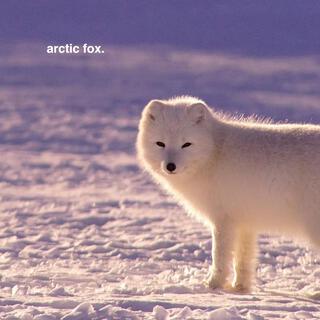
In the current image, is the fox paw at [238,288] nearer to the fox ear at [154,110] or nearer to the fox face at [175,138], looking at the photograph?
the fox face at [175,138]

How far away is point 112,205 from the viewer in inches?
311

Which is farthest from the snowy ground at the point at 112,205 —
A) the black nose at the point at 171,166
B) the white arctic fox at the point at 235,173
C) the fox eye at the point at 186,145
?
the fox eye at the point at 186,145

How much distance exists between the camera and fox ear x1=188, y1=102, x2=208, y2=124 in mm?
4930

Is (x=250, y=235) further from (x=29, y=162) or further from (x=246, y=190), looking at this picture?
(x=29, y=162)

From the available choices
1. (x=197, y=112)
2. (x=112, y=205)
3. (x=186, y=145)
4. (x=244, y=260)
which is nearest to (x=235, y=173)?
(x=186, y=145)

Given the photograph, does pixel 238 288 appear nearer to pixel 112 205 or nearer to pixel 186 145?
pixel 186 145

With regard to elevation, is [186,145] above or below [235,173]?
above

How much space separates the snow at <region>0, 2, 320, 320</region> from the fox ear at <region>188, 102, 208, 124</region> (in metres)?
0.89

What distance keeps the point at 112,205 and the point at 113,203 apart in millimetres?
64

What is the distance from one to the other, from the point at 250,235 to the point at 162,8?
1968 centimetres

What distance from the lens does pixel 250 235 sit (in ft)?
16.5

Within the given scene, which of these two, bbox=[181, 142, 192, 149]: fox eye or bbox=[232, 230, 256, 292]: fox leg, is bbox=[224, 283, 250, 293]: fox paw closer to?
bbox=[232, 230, 256, 292]: fox leg

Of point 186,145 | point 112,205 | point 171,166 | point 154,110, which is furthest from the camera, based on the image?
point 112,205

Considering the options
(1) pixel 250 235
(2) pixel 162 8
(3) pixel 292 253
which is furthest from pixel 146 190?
(2) pixel 162 8
